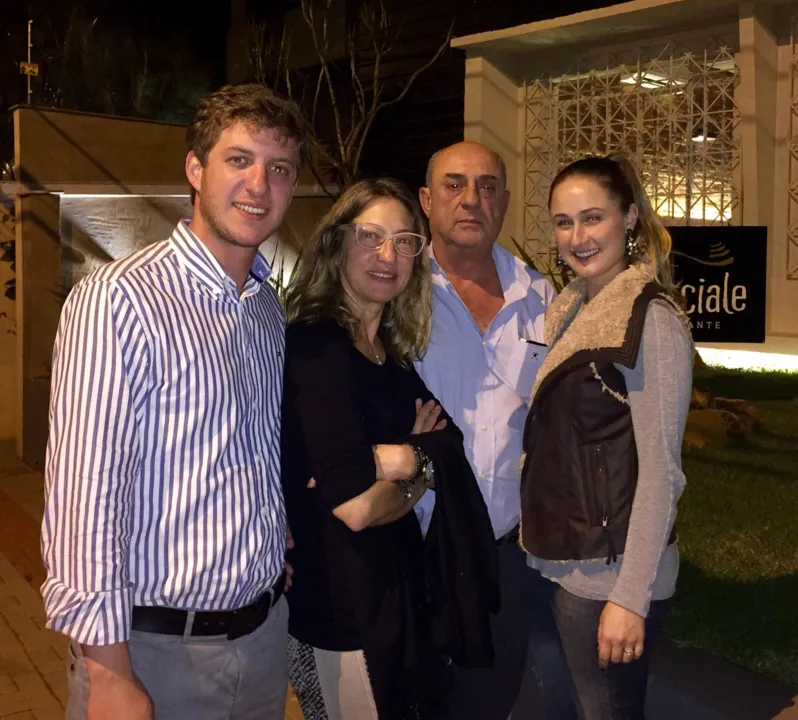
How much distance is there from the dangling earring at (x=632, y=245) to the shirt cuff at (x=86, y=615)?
5.05 feet

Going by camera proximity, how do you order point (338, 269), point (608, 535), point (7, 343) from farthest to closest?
point (7, 343) → point (338, 269) → point (608, 535)

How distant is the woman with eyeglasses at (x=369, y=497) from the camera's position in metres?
1.97

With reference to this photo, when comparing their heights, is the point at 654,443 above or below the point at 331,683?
above

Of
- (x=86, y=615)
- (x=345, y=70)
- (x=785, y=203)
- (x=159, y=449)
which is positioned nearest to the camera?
(x=86, y=615)

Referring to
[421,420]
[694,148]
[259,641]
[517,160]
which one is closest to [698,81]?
[694,148]

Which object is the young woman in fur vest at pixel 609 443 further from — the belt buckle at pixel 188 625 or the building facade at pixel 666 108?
the building facade at pixel 666 108

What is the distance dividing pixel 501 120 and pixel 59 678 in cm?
801

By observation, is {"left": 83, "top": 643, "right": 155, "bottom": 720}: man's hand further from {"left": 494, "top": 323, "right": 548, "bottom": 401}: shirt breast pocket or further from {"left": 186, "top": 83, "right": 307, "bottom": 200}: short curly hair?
{"left": 494, "top": 323, "right": 548, "bottom": 401}: shirt breast pocket

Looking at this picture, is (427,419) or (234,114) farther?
(427,419)

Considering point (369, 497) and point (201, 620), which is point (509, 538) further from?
point (201, 620)

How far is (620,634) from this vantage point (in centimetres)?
199

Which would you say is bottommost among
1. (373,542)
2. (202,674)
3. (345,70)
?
(202,674)

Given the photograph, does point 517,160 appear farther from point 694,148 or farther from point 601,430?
point 601,430

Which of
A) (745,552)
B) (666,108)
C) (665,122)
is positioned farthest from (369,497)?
(666,108)
